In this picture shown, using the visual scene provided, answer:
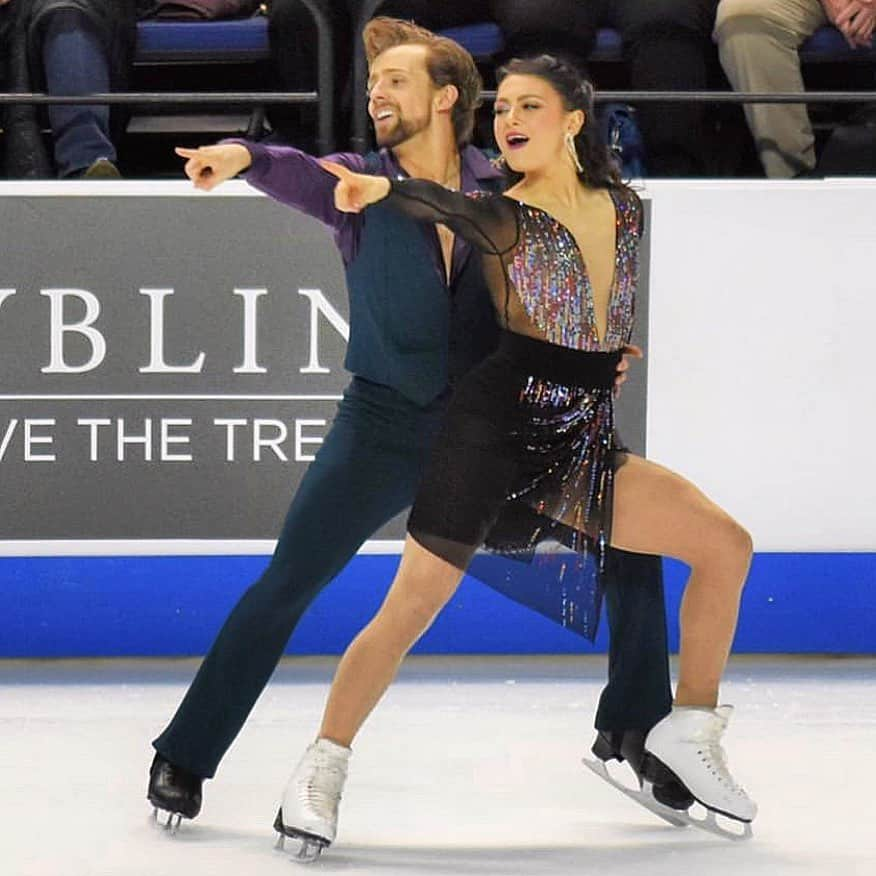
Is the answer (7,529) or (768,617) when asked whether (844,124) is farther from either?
(7,529)

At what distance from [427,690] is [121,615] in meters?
0.75

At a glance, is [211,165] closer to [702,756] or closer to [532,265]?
[532,265]

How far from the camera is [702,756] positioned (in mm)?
3023

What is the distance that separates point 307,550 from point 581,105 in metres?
0.80

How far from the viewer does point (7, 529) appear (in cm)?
440

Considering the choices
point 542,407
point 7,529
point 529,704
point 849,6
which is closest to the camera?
point 542,407

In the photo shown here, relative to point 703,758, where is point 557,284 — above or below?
above

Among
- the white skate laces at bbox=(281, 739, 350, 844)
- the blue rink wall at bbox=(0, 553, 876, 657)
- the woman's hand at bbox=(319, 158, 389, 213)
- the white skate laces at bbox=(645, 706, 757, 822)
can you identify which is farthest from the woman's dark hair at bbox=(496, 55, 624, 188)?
the blue rink wall at bbox=(0, 553, 876, 657)

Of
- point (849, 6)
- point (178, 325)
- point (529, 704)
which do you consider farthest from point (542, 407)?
point (849, 6)

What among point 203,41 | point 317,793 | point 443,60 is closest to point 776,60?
point 203,41

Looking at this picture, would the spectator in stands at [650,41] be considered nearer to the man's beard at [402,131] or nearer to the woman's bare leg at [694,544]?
the man's beard at [402,131]

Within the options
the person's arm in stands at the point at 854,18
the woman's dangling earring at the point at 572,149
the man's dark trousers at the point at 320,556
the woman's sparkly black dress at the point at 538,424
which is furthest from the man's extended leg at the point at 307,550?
the person's arm in stands at the point at 854,18

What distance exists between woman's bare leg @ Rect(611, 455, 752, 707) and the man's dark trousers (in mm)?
104

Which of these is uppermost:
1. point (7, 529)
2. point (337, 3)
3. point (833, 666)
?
point (337, 3)
